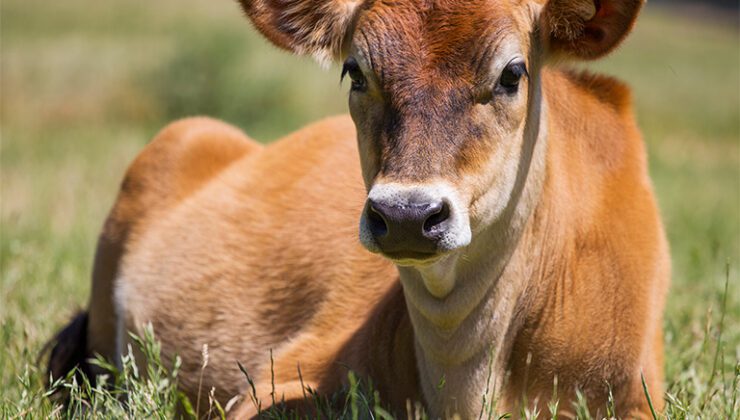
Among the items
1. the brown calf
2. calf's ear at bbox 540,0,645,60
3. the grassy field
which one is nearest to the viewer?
the brown calf

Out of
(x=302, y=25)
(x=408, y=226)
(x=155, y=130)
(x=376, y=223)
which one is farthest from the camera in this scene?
(x=155, y=130)

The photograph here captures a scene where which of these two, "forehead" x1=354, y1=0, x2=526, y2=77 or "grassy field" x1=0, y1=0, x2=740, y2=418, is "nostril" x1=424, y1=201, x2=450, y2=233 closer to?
"forehead" x1=354, y1=0, x2=526, y2=77

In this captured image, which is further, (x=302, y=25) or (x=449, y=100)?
(x=302, y=25)

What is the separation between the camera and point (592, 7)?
3.72 meters

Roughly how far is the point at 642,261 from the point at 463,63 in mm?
1190

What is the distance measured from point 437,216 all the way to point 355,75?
2.36ft

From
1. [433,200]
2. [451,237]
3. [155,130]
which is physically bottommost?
[155,130]

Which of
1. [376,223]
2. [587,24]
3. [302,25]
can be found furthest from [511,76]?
[302,25]

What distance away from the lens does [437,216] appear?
327cm

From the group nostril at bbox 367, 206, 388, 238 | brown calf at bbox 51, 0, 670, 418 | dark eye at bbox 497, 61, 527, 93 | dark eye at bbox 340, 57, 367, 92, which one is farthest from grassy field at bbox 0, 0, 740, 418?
nostril at bbox 367, 206, 388, 238

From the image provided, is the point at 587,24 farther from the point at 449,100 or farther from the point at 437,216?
the point at 437,216

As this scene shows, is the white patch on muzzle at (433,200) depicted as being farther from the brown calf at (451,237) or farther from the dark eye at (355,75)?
the dark eye at (355,75)

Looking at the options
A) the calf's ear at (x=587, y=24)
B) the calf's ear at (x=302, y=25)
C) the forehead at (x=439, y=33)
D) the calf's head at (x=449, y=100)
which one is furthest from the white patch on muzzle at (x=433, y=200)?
the calf's ear at (x=302, y=25)

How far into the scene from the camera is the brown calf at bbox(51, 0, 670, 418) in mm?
3467
